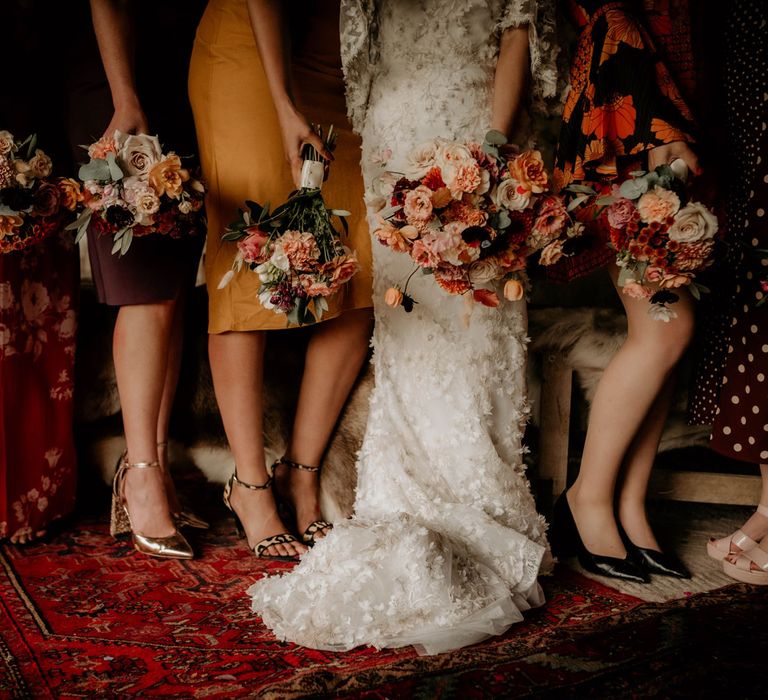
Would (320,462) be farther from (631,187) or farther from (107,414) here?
(631,187)

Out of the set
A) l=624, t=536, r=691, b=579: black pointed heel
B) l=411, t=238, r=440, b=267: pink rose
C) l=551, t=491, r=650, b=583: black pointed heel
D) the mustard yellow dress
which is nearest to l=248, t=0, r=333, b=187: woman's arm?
the mustard yellow dress

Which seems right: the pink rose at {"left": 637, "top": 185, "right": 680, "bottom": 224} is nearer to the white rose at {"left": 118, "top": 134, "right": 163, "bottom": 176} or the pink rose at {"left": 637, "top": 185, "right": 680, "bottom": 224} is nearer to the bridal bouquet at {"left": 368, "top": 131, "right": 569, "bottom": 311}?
the bridal bouquet at {"left": 368, "top": 131, "right": 569, "bottom": 311}

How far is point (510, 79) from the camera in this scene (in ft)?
6.25

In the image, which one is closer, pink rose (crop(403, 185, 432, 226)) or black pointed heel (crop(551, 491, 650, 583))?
pink rose (crop(403, 185, 432, 226))

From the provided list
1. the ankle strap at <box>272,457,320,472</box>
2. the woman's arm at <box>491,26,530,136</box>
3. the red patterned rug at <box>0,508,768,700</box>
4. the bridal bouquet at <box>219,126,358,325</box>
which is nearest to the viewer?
the red patterned rug at <box>0,508,768,700</box>

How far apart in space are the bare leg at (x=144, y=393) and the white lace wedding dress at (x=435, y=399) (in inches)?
18.9

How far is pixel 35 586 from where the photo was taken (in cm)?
191

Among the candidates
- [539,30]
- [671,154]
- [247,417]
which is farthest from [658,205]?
[247,417]

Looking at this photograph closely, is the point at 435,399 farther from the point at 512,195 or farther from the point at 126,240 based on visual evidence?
the point at 126,240

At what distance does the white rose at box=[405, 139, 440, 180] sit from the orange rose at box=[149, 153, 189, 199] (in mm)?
552

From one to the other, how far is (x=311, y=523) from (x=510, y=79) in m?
1.32

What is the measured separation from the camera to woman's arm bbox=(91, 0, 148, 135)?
1.90m

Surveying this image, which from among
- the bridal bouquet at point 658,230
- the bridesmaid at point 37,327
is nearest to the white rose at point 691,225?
the bridal bouquet at point 658,230

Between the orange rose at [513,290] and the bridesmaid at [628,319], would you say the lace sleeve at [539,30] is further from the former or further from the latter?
the orange rose at [513,290]
